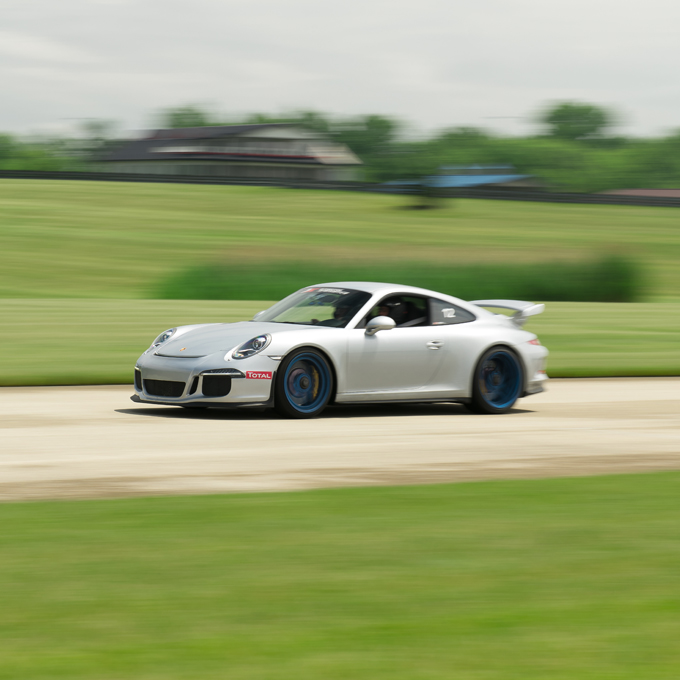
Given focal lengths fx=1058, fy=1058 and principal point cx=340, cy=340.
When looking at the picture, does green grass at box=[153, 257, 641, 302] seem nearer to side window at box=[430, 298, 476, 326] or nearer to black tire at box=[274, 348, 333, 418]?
side window at box=[430, 298, 476, 326]

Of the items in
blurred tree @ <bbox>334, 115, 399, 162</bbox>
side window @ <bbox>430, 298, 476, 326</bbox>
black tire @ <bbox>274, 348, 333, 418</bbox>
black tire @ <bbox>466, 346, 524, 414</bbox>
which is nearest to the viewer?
black tire @ <bbox>274, 348, 333, 418</bbox>

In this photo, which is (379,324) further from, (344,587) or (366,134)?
(366,134)

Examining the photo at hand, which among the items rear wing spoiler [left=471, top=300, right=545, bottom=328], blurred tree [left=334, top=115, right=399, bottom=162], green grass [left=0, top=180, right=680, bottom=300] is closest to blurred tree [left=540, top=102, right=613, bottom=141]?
blurred tree [left=334, top=115, right=399, bottom=162]

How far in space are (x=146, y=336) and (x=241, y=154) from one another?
7386cm

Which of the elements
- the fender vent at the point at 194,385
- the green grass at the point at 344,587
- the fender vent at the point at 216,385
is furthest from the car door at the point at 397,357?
the green grass at the point at 344,587

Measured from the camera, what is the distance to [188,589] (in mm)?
4039

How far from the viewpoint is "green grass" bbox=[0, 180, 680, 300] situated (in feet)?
96.1

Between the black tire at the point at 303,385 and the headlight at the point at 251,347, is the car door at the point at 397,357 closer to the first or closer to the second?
the black tire at the point at 303,385

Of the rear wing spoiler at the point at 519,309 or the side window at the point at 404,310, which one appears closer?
the side window at the point at 404,310

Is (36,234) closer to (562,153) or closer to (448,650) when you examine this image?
(448,650)

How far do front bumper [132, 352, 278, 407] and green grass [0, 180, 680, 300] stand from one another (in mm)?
16218

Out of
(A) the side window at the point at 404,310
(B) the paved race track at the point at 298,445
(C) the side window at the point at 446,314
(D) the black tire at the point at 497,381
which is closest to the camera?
(B) the paved race track at the point at 298,445

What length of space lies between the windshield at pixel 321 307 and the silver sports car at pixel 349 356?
1 centimetres

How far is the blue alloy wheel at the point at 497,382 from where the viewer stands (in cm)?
1077
